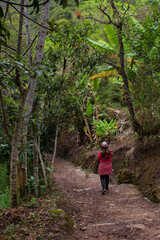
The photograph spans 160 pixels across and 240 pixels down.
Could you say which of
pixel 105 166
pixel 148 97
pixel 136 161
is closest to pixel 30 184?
pixel 105 166

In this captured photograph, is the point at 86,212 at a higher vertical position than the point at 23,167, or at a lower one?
lower

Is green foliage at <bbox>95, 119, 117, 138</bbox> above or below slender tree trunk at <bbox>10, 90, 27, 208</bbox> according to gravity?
below

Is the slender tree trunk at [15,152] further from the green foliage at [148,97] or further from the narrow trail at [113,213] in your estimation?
the green foliage at [148,97]

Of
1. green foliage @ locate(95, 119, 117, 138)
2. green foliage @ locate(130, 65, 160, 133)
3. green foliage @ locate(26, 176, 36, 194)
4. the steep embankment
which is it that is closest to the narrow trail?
the steep embankment

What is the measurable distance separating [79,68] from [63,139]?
9466 millimetres

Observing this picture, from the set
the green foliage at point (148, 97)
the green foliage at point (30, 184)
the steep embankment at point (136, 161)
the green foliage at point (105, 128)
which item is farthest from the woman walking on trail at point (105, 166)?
the green foliage at point (105, 128)

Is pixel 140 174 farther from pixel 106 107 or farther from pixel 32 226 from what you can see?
pixel 106 107

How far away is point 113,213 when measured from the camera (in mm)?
4523

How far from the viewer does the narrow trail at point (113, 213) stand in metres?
3.36

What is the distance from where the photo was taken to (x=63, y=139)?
47.9 feet

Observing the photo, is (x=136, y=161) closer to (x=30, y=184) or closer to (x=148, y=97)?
(x=148, y=97)

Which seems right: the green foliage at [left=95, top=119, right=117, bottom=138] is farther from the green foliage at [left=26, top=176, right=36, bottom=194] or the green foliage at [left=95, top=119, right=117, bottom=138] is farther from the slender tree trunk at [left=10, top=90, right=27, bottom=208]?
the slender tree trunk at [left=10, top=90, right=27, bottom=208]

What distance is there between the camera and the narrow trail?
11.0ft

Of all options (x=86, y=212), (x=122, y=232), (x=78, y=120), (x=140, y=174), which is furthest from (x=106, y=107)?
(x=122, y=232)
